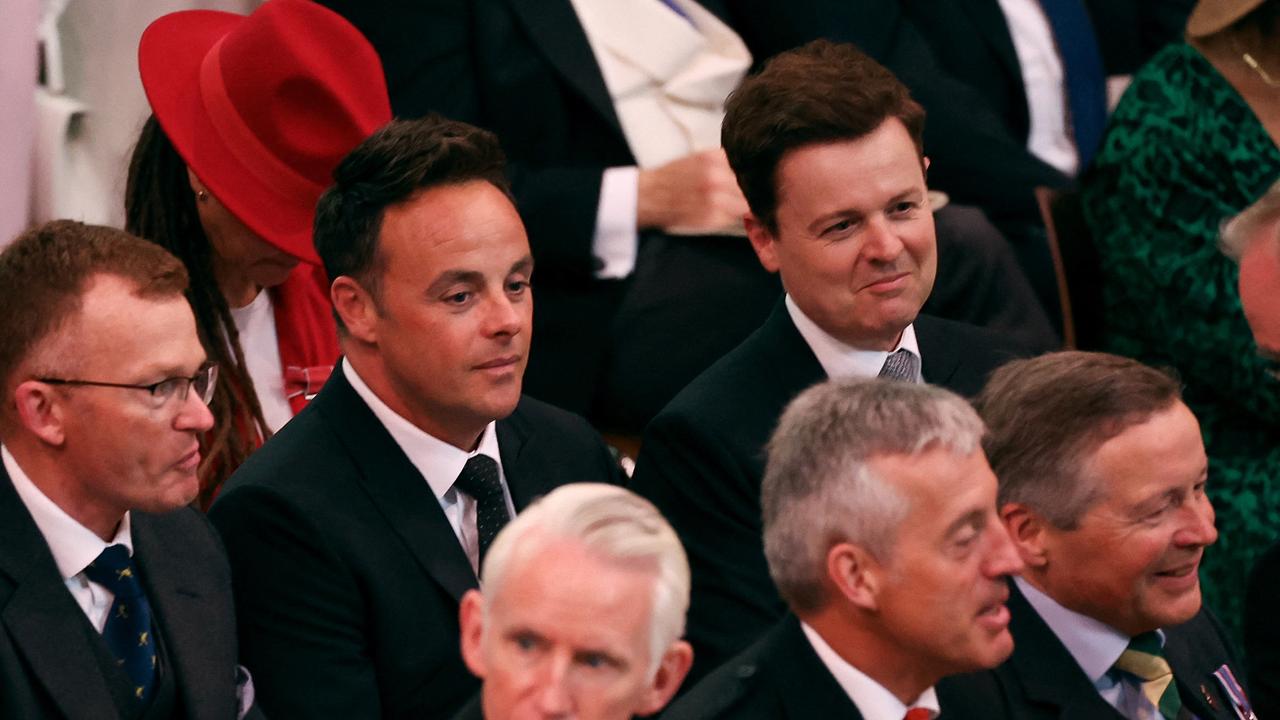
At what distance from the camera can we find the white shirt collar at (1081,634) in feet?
9.52

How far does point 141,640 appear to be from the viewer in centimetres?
271

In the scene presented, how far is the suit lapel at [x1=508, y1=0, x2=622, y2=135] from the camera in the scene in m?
4.05

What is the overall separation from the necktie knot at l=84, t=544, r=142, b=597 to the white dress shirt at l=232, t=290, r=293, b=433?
897 millimetres

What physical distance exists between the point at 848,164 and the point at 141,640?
4.08ft

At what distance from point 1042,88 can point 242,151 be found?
204cm

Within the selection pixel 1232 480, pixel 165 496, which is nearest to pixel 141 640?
pixel 165 496

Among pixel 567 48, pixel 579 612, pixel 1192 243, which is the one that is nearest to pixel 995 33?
pixel 1192 243

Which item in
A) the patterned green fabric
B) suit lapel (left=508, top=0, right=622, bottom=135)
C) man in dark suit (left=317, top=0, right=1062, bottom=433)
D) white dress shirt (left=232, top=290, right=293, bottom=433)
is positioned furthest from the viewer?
the patterned green fabric

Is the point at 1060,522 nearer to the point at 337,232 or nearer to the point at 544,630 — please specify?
the point at 544,630

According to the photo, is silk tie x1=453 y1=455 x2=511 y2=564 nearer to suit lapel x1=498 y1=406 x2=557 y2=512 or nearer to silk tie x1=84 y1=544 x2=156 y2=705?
suit lapel x1=498 y1=406 x2=557 y2=512

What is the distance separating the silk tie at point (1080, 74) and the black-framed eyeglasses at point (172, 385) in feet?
8.39

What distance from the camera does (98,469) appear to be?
8.73 feet

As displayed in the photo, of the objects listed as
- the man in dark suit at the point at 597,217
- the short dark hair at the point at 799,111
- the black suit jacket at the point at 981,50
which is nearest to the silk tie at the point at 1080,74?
the black suit jacket at the point at 981,50

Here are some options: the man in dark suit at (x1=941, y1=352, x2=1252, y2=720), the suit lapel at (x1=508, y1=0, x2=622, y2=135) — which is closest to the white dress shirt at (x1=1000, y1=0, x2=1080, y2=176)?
the suit lapel at (x1=508, y1=0, x2=622, y2=135)
